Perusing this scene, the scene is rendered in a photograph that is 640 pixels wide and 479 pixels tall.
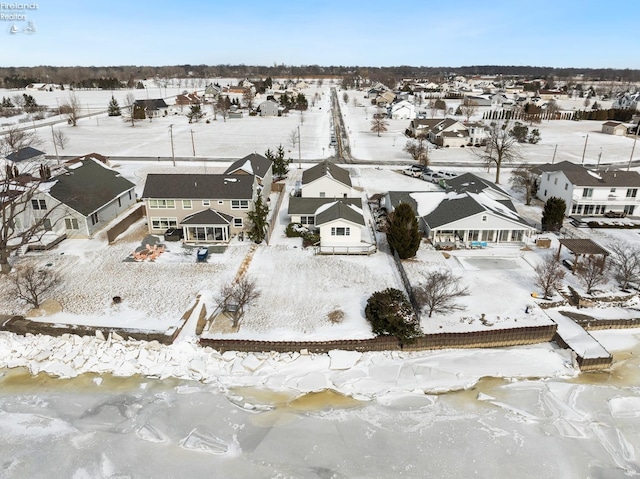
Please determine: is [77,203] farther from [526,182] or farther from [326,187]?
[526,182]

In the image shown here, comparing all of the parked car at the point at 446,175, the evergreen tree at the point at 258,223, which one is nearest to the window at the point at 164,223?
the evergreen tree at the point at 258,223

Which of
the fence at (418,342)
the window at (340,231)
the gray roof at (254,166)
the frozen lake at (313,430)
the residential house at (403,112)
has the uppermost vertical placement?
the residential house at (403,112)

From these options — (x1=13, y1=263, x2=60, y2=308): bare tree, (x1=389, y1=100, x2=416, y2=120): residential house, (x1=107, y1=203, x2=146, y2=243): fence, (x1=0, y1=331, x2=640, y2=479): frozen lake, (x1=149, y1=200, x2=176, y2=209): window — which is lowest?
(x1=0, y1=331, x2=640, y2=479): frozen lake

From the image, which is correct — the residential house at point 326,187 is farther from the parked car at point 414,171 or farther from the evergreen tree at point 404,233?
the parked car at point 414,171

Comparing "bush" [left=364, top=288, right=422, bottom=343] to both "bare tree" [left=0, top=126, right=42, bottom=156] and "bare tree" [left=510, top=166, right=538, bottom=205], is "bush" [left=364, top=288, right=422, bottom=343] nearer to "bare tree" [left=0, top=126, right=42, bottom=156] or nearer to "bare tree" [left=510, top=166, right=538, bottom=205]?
"bare tree" [left=510, top=166, right=538, bottom=205]

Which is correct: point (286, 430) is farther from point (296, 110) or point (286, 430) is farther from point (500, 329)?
point (296, 110)

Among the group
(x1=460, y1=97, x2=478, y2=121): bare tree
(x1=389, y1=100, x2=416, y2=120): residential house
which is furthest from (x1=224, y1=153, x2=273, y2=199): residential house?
(x1=460, y1=97, x2=478, y2=121): bare tree

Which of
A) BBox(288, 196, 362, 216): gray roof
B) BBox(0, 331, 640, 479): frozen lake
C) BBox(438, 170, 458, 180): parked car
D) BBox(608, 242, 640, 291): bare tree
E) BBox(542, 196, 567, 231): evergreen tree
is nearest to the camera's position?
BBox(0, 331, 640, 479): frozen lake
